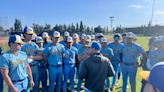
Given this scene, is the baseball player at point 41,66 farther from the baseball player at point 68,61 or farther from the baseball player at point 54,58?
the baseball player at point 68,61

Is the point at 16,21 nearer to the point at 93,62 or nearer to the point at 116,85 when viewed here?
the point at 116,85

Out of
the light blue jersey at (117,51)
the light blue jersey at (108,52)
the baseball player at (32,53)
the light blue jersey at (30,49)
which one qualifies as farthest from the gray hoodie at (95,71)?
the light blue jersey at (117,51)

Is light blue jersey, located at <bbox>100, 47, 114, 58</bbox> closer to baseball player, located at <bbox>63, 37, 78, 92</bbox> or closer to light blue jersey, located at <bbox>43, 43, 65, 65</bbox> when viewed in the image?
baseball player, located at <bbox>63, 37, 78, 92</bbox>

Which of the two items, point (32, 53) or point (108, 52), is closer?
point (32, 53)

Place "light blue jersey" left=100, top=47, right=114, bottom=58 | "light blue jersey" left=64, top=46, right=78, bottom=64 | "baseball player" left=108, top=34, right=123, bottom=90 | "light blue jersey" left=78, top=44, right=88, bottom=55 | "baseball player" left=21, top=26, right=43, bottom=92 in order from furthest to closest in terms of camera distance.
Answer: "baseball player" left=108, top=34, right=123, bottom=90, "light blue jersey" left=78, top=44, right=88, bottom=55, "light blue jersey" left=100, top=47, right=114, bottom=58, "light blue jersey" left=64, top=46, right=78, bottom=64, "baseball player" left=21, top=26, right=43, bottom=92

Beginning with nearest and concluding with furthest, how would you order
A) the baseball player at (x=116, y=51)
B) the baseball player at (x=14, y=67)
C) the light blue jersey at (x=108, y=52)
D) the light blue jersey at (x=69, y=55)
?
the baseball player at (x=14, y=67) < the light blue jersey at (x=69, y=55) < the light blue jersey at (x=108, y=52) < the baseball player at (x=116, y=51)

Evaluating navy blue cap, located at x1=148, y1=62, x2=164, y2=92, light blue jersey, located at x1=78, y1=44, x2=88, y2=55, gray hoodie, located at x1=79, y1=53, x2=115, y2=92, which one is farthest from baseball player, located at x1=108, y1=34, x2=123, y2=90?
navy blue cap, located at x1=148, y1=62, x2=164, y2=92

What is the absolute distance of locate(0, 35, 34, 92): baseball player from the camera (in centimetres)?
563

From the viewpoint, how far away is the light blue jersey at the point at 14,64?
569 centimetres

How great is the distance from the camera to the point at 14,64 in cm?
579

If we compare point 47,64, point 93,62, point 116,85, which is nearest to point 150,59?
point 93,62

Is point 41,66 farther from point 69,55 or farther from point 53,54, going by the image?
point 69,55

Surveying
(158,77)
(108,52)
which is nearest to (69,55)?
(108,52)

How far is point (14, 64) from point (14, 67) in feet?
0.20
